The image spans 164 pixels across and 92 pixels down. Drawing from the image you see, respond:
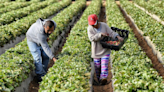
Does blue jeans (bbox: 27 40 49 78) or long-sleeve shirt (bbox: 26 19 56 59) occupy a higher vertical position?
long-sleeve shirt (bbox: 26 19 56 59)

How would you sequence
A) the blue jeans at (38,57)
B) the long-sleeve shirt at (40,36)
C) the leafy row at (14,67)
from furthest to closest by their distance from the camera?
the blue jeans at (38,57)
the long-sleeve shirt at (40,36)
the leafy row at (14,67)

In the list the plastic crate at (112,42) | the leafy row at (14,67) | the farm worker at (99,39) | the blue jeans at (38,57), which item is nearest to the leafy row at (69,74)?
the farm worker at (99,39)

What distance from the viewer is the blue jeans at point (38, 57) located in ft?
16.5

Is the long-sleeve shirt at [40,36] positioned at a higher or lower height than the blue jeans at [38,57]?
higher

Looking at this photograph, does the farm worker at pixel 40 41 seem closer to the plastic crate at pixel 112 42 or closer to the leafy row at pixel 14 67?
the leafy row at pixel 14 67

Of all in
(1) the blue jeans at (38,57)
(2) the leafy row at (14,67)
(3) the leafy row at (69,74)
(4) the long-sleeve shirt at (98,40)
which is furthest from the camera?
(1) the blue jeans at (38,57)

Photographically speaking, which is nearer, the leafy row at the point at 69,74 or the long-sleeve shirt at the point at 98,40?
the leafy row at the point at 69,74

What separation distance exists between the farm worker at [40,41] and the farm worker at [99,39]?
1119 millimetres

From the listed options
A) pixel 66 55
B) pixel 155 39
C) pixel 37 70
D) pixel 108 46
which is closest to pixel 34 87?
pixel 37 70

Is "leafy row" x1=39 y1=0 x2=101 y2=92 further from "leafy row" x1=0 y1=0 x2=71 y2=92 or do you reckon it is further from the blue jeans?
"leafy row" x1=0 y1=0 x2=71 y2=92

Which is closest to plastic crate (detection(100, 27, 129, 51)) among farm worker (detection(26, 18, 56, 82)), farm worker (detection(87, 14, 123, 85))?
farm worker (detection(87, 14, 123, 85))

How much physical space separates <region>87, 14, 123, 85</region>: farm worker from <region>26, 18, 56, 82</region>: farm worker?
1.12m

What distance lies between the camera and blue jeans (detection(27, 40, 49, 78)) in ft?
16.5

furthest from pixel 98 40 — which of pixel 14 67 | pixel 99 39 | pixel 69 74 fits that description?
pixel 14 67
